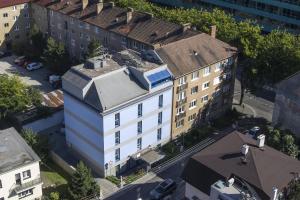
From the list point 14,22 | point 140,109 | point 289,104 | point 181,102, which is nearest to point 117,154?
point 140,109

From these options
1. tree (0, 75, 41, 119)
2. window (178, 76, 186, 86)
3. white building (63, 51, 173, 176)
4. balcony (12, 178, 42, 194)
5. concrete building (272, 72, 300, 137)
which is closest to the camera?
balcony (12, 178, 42, 194)

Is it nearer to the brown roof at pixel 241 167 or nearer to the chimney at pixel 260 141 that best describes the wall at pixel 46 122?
the brown roof at pixel 241 167

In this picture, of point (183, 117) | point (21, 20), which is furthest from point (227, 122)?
point (21, 20)

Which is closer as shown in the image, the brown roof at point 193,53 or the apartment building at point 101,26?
the brown roof at point 193,53

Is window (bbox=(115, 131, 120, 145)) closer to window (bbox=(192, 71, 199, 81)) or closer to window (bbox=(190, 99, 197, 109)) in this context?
window (bbox=(190, 99, 197, 109))

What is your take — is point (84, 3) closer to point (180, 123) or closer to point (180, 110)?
point (180, 110)

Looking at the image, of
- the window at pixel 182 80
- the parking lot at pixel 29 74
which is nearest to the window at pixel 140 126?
the window at pixel 182 80

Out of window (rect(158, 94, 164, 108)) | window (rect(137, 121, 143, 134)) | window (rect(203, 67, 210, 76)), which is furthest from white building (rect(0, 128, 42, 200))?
window (rect(203, 67, 210, 76))
